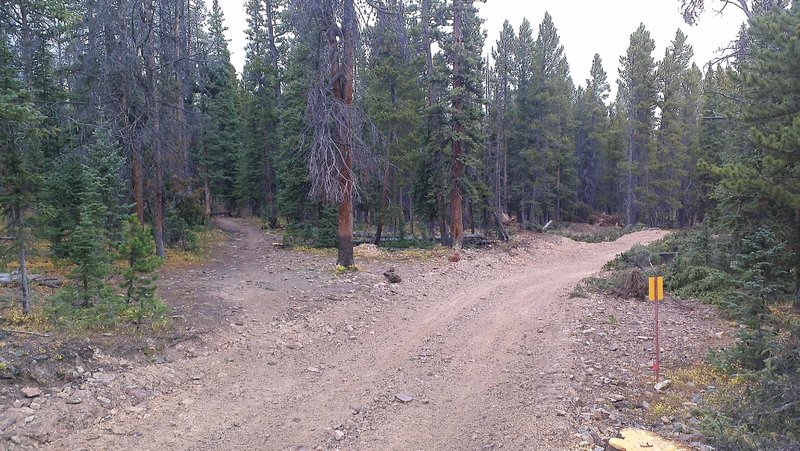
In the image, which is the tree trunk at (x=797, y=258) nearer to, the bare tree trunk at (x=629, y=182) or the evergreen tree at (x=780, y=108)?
the evergreen tree at (x=780, y=108)

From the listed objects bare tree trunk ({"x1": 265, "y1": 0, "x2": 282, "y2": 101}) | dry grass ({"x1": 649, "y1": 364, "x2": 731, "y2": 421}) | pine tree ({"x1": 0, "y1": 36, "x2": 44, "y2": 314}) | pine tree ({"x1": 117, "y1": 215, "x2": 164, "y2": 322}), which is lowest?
dry grass ({"x1": 649, "y1": 364, "x2": 731, "y2": 421})

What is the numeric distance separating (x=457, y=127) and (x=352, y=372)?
1463 cm

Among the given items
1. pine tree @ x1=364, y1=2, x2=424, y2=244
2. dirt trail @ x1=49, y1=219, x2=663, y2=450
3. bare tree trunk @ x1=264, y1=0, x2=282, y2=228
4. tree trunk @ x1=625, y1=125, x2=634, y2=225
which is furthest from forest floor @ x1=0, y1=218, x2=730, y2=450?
tree trunk @ x1=625, y1=125, x2=634, y2=225

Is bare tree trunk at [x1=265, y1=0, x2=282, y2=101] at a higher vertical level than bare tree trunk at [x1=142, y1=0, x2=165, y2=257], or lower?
higher

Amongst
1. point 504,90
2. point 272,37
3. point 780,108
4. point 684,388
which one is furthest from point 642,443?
point 504,90

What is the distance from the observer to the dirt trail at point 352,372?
5.89 m

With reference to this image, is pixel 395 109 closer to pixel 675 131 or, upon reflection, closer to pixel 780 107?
pixel 780 107

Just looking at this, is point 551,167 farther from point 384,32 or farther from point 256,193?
point 384,32

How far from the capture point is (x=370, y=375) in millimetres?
7750

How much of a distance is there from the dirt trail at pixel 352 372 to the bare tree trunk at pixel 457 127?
753cm

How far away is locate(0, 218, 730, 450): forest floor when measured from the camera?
19.1 ft

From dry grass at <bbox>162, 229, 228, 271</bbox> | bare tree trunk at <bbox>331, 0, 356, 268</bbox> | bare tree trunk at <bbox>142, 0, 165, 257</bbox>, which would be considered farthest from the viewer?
dry grass at <bbox>162, 229, 228, 271</bbox>

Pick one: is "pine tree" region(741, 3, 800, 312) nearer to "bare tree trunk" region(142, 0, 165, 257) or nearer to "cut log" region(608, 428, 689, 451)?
"cut log" region(608, 428, 689, 451)

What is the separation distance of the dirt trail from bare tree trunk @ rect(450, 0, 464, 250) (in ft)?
24.7
